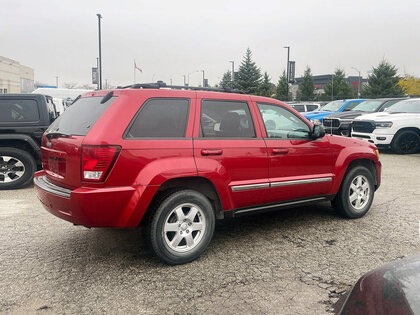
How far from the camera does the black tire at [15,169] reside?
713 cm

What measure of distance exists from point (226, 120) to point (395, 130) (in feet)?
32.0

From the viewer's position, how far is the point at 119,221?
3422 millimetres

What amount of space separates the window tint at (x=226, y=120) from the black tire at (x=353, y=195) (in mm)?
1730

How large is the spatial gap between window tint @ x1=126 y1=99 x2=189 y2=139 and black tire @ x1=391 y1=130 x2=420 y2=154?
10295 millimetres

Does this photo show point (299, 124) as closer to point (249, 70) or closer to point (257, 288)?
point (257, 288)

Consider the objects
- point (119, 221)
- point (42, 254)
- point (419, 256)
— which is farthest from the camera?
point (42, 254)

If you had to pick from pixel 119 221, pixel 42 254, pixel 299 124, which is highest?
pixel 299 124

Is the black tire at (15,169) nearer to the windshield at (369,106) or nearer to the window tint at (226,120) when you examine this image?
the window tint at (226,120)

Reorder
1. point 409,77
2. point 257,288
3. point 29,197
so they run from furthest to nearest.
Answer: point 409,77 < point 29,197 < point 257,288

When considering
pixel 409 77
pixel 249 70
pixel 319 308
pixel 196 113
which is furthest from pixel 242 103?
pixel 409 77

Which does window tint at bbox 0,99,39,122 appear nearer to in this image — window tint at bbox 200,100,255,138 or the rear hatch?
the rear hatch

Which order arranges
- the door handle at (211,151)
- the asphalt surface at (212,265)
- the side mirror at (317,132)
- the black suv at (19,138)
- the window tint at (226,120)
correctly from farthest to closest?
the black suv at (19,138)
the side mirror at (317,132)
the window tint at (226,120)
the door handle at (211,151)
the asphalt surface at (212,265)

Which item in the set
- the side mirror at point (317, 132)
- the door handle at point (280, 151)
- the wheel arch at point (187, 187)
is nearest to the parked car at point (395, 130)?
the side mirror at point (317, 132)

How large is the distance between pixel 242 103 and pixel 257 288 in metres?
2.05
